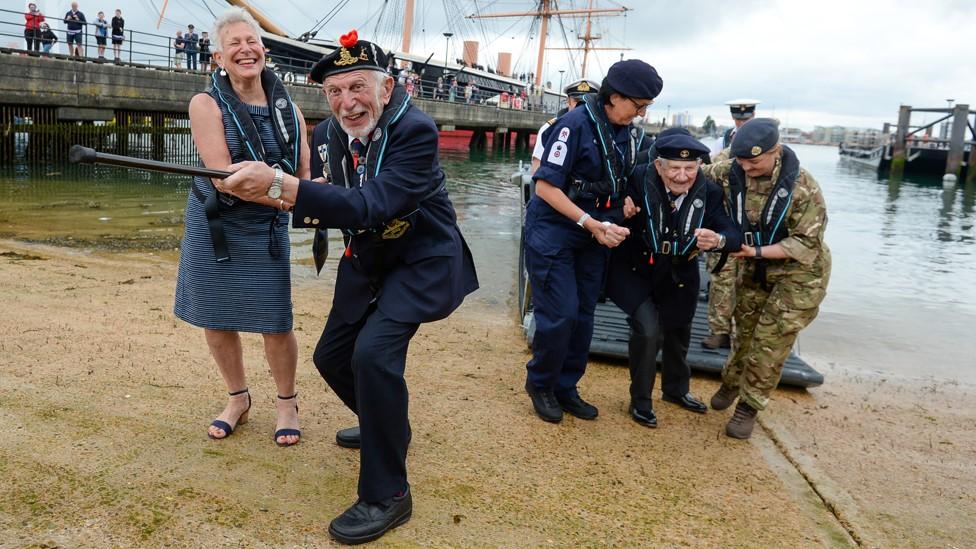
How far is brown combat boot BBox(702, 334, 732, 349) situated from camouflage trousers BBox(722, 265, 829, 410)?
133cm

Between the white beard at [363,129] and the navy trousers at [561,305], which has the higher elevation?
the white beard at [363,129]

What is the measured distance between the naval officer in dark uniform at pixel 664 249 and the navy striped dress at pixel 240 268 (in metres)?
1.86

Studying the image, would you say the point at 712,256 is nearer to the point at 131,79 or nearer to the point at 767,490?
the point at 767,490

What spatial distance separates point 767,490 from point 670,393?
1173mm

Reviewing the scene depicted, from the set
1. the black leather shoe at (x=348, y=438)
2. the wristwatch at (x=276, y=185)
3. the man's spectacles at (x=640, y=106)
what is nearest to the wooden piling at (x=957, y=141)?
the man's spectacles at (x=640, y=106)

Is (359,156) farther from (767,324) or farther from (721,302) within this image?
(721,302)

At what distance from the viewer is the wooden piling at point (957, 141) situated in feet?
122

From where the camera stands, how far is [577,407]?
4129mm

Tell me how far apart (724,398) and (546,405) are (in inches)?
45.2

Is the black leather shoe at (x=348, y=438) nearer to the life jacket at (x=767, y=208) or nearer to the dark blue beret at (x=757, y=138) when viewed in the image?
the life jacket at (x=767, y=208)

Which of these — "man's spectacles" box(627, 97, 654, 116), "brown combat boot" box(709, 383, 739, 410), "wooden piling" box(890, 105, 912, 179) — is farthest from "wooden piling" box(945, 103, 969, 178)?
"man's spectacles" box(627, 97, 654, 116)

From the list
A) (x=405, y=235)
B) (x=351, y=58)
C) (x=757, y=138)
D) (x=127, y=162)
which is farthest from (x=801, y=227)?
(x=127, y=162)

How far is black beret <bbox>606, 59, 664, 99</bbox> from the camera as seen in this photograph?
12.2ft

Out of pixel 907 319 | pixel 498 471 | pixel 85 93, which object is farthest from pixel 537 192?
pixel 85 93
